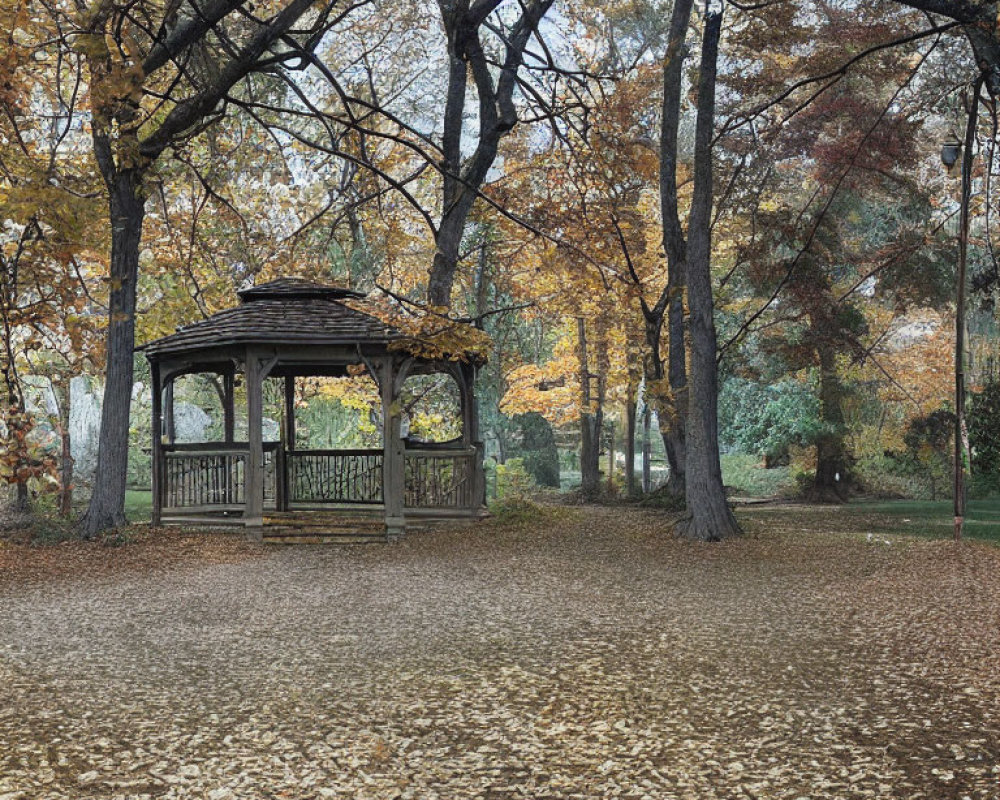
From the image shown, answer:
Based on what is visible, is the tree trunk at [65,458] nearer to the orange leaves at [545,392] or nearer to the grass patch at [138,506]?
the grass patch at [138,506]

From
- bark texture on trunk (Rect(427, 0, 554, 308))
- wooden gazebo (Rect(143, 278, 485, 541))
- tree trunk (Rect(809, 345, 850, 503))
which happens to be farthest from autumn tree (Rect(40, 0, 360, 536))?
tree trunk (Rect(809, 345, 850, 503))

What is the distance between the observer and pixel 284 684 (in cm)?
588

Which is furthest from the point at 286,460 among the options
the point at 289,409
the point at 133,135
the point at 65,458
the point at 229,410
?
the point at 133,135

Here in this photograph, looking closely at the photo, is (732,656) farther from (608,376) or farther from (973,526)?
(608,376)

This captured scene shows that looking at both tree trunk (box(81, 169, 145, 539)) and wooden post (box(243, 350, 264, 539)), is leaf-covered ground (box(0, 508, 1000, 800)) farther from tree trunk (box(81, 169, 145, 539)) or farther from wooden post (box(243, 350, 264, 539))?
wooden post (box(243, 350, 264, 539))

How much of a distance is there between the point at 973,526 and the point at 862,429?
7001 mm

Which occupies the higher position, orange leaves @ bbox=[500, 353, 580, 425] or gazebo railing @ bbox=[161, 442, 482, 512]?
orange leaves @ bbox=[500, 353, 580, 425]

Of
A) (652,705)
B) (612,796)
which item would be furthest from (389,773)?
(652,705)

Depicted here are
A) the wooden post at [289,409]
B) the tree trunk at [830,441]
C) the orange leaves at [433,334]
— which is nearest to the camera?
the orange leaves at [433,334]

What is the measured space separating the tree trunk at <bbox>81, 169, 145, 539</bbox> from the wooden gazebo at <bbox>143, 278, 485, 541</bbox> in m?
0.64

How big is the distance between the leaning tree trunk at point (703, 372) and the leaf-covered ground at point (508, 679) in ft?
5.44

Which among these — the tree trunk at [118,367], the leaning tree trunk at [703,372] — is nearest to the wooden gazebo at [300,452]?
the tree trunk at [118,367]

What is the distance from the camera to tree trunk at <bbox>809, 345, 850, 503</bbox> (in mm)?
19547

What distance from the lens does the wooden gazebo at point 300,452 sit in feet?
43.4
